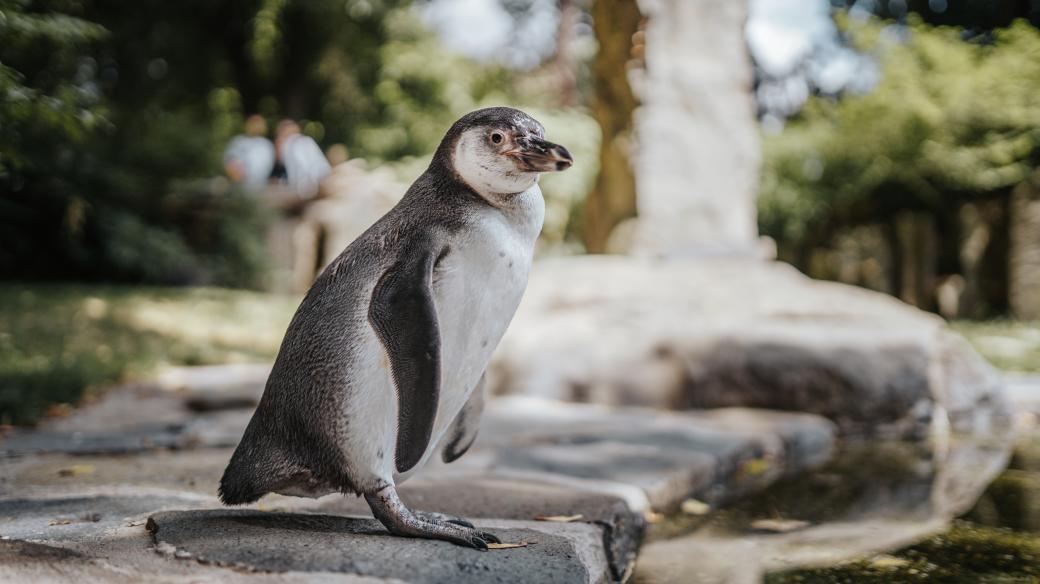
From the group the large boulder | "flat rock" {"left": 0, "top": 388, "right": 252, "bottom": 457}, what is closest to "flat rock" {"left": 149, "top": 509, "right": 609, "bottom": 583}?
"flat rock" {"left": 0, "top": 388, "right": 252, "bottom": 457}

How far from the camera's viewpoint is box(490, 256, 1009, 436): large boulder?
4.66 metres

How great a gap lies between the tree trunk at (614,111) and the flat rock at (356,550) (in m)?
5.02

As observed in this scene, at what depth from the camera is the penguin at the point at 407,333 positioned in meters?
1.70

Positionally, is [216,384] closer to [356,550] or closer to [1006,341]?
[356,550]

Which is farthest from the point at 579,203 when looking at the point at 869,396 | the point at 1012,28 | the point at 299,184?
the point at 869,396

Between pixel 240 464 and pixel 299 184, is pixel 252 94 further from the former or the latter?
pixel 240 464

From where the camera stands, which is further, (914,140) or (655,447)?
(914,140)

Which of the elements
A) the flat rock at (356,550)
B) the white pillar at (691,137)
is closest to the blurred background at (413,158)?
the white pillar at (691,137)

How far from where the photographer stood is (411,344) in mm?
1671

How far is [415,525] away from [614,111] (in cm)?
558

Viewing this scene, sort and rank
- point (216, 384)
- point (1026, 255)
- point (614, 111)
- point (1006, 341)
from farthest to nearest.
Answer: point (1026, 255) → point (1006, 341) → point (614, 111) → point (216, 384)

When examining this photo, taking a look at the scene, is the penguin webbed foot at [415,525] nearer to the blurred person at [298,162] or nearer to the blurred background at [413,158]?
the blurred background at [413,158]

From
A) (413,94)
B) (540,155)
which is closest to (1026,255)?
(540,155)

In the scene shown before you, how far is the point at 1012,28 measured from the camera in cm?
892
